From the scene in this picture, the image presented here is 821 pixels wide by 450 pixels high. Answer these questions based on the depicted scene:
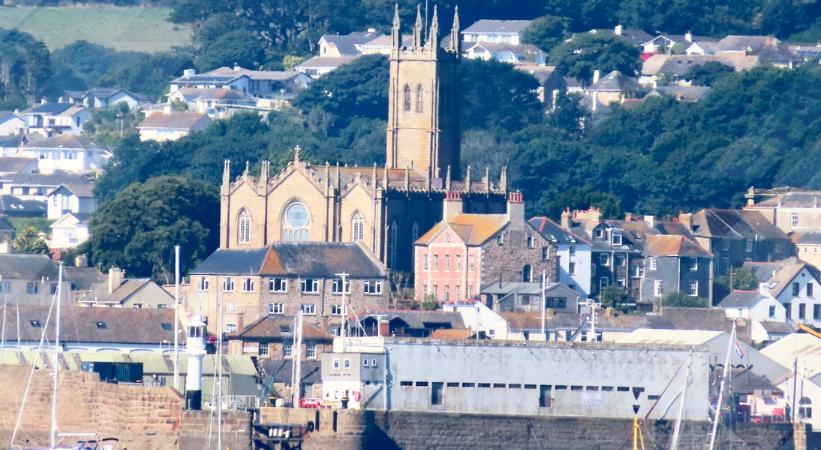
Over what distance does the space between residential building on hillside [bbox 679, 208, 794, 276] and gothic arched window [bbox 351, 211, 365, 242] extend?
35.3 ft

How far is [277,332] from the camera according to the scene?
77062 mm

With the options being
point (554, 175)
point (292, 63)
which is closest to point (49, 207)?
point (554, 175)

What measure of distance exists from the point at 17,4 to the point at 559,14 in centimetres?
3137

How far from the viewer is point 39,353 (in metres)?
67.6

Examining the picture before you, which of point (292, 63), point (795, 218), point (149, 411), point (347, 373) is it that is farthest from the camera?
point (292, 63)

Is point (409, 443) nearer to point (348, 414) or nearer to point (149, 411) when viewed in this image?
point (348, 414)

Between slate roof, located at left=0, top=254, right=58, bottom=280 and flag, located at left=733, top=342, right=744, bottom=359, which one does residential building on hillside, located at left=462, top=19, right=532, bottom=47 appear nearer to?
slate roof, located at left=0, top=254, right=58, bottom=280

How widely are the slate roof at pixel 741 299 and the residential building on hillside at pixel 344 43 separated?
58872mm

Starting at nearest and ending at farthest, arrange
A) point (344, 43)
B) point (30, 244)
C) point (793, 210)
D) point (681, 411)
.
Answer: point (681, 411) < point (30, 244) < point (793, 210) < point (344, 43)

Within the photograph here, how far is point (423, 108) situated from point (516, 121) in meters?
28.5

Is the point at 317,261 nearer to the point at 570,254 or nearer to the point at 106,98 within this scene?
the point at 570,254

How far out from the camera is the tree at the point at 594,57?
448ft

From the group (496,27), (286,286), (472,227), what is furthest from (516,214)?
(496,27)

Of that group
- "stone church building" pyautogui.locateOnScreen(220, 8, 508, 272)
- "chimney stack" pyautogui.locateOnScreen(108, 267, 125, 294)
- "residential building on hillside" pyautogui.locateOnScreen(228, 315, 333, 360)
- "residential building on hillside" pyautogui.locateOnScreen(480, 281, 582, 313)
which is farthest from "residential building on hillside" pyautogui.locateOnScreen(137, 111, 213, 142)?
"residential building on hillside" pyautogui.locateOnScreen(228, 315, 333, 360)
